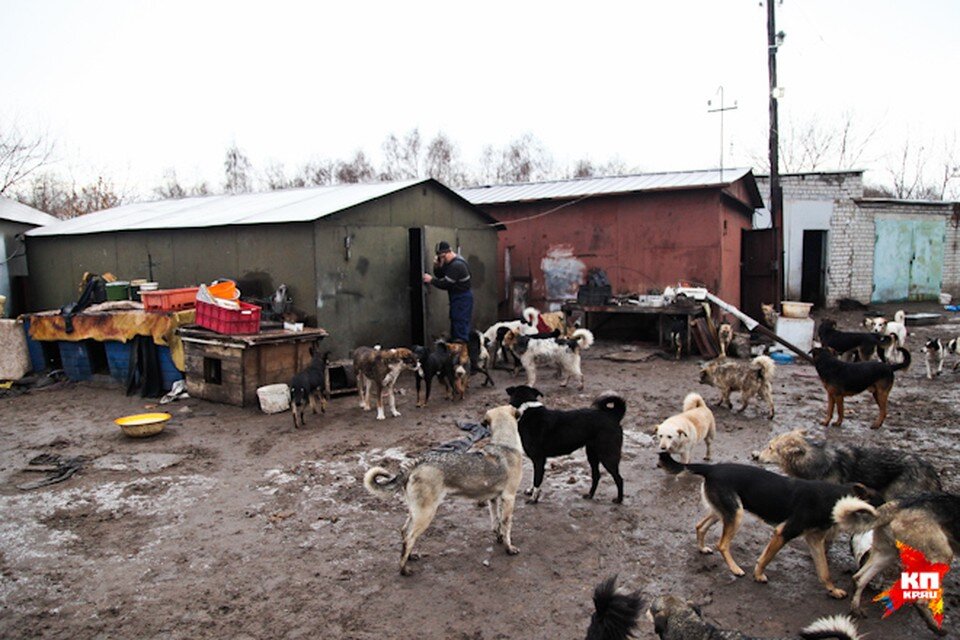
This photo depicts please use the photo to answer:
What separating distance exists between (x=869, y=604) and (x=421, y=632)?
2759mm

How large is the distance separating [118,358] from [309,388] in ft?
15.4

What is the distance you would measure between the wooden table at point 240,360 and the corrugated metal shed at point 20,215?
919 centimetres

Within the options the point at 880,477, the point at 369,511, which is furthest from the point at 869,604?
the point at 369,511

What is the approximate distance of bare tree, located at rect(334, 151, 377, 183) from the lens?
1315 inches

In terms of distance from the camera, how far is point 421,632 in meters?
3.66

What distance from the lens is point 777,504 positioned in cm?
393

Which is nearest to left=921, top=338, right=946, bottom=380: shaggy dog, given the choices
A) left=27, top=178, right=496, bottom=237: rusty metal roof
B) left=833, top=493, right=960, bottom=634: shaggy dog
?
left=833, top=493, right=960, bottom=634: shaggy dog

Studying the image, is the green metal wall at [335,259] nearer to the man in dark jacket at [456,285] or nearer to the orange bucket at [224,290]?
the orange bucket at [224,290]

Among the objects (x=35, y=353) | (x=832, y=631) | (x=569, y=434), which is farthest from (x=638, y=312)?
(x=35, y=353)

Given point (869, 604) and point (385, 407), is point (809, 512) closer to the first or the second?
point (869, 604)

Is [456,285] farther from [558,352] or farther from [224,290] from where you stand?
[224,290]

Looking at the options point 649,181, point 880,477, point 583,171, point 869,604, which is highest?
point 583,171

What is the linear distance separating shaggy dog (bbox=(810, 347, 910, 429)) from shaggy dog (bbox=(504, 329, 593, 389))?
3.57 meters

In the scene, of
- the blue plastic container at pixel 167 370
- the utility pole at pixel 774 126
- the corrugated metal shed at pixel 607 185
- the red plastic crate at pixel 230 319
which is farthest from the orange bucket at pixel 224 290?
the utility pole at pixel 774 126
